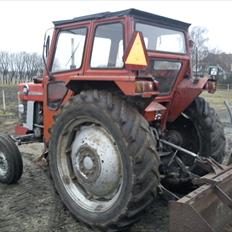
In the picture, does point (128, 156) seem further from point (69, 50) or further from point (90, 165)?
point (69, 50)

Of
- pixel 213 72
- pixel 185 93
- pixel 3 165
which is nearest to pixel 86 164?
pixel 185 93

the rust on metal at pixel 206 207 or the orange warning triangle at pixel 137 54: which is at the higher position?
the orange warning triangle at pixel 137 54

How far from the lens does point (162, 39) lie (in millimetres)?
4469

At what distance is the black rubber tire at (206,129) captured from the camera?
15.1 ft

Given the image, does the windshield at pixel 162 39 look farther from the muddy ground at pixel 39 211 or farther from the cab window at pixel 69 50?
the muddy ground at pixel 39 211

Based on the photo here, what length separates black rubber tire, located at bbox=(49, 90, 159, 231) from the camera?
3.32m

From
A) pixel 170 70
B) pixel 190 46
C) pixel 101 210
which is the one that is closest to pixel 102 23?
pixel 170 70

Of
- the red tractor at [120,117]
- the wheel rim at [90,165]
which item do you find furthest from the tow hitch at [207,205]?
the wheel rim at [90,165]

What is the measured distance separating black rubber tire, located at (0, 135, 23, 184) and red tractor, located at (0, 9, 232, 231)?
0.05 feet

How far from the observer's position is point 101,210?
149 inches

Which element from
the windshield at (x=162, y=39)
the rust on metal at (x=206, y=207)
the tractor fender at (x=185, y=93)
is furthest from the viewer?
the tractor fender at (x=185, y=93)

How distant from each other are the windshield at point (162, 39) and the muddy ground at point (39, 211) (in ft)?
6.37

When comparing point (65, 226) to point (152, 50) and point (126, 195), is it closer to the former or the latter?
point (126, 195)

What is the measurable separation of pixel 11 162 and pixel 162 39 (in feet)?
8.79
